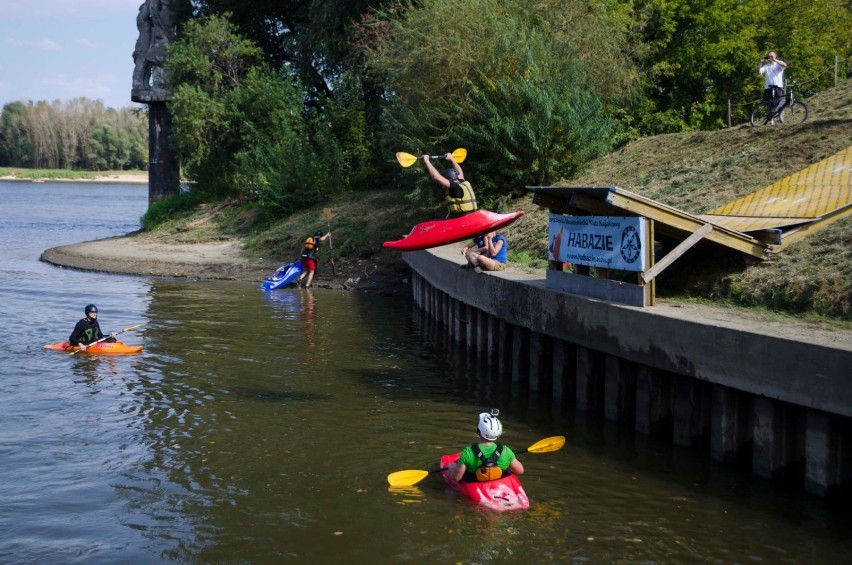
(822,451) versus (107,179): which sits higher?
(107,179)

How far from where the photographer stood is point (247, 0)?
48562 millimetres

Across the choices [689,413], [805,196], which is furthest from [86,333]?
[805,196]

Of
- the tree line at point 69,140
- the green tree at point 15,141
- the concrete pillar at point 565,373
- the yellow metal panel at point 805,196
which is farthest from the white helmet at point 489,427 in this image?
the green tree at point 15,141

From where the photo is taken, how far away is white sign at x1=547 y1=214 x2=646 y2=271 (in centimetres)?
1409

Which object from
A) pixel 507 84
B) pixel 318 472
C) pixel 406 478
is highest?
pixel 507 84

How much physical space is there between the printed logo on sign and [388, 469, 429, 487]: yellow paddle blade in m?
4.72

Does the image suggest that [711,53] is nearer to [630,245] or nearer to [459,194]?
[459,194]

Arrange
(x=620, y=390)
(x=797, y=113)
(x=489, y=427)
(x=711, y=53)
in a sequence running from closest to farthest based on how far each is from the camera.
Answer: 1. (x=489, y=427)
2. (x=620, y=390)
3. (x=797, y=113)
4. (x=711, y=53)

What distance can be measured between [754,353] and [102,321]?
58.4ft

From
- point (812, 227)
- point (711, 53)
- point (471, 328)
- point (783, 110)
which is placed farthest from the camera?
point (711, 53)

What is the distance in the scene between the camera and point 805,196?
17891 mm

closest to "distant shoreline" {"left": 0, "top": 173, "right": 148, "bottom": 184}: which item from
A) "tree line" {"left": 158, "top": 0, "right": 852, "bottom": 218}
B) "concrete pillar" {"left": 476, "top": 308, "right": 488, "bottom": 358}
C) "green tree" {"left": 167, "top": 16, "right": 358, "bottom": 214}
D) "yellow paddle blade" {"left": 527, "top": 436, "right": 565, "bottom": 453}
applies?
"tree line" {"left": 158, "top": 0, "right": 852, "bottom": 218}

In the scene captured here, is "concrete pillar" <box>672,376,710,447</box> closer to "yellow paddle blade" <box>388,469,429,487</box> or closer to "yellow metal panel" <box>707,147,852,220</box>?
"yellow paddle blade" <box>388,469,429,487</box>

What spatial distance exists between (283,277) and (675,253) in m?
19.1
